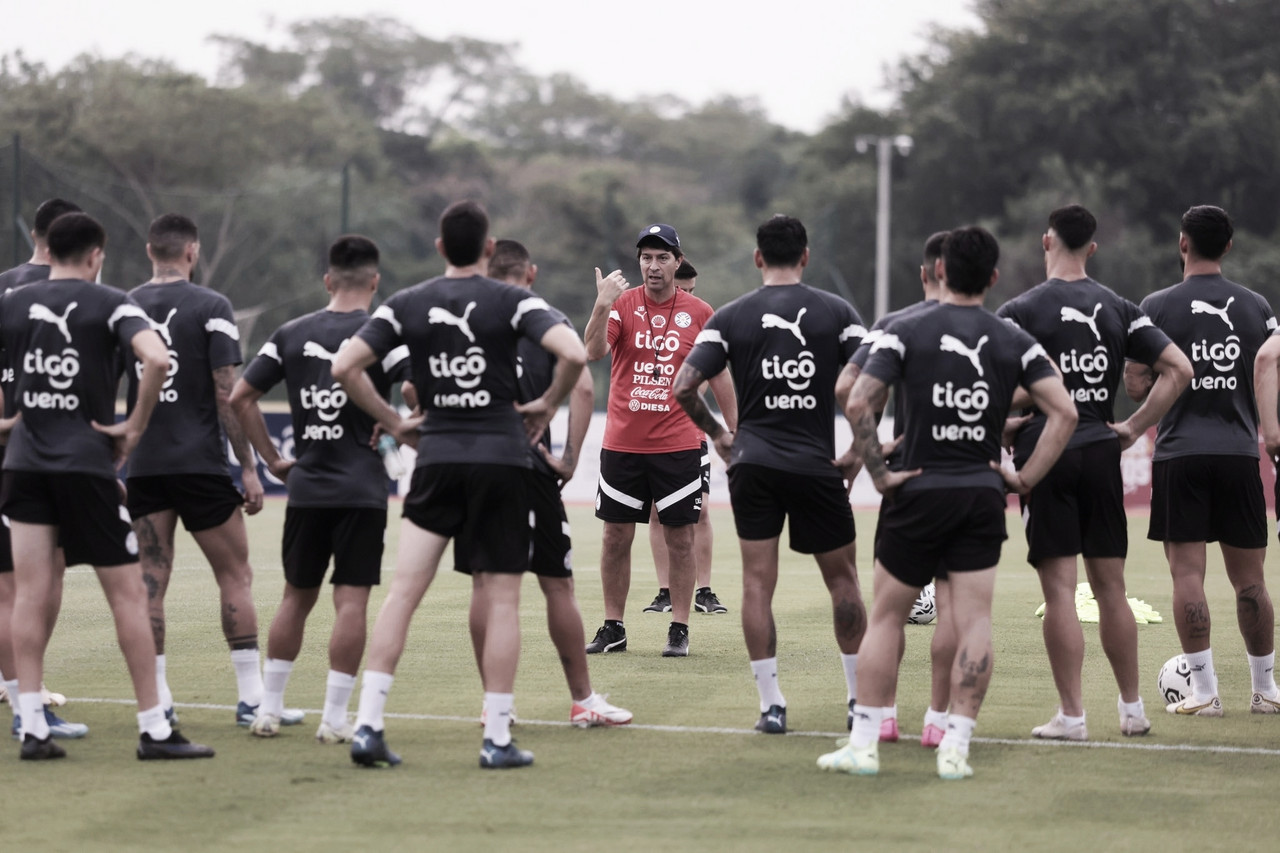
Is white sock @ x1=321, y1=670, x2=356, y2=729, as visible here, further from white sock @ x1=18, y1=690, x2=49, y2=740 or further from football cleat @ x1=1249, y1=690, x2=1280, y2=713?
football cleat @ x1=1249, y1=690, x2=1280, y2=713

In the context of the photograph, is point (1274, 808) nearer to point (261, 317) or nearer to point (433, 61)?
point (261, 317)

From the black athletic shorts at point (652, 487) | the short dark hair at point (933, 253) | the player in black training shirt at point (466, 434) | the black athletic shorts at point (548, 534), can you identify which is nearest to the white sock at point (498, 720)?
the player in black training shirt at point (466, 434)

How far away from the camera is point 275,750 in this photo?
6570mm

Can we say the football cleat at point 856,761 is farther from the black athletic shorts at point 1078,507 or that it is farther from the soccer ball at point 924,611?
the soccer ball at point 924,611

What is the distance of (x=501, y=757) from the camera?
20.6 feet

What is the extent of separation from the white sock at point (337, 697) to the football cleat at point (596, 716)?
3.48 ft

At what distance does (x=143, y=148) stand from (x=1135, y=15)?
27371mm

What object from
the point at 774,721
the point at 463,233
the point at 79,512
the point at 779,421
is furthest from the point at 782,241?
the point at 79,512

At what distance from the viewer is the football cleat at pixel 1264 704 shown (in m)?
7.80

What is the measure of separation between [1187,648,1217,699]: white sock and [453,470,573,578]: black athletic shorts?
302cm

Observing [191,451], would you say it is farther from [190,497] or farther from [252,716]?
[252,716]

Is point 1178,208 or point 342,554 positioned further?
point 1178,208

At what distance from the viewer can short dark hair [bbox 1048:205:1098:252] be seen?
22.8 feet

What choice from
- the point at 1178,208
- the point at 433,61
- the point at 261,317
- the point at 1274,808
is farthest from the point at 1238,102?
the point at 1274,808
